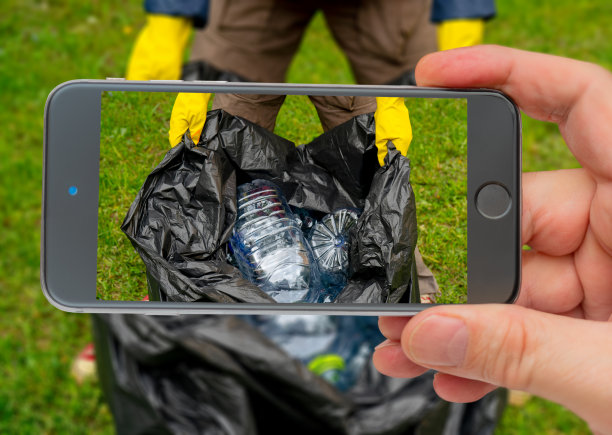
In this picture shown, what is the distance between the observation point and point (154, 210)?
1090 mm

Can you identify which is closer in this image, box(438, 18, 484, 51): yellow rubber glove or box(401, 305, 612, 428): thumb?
box(401, 305, 612, 428): thumb

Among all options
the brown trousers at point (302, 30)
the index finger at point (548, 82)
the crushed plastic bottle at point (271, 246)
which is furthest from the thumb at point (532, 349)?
the brown trousers at point (302, 30)

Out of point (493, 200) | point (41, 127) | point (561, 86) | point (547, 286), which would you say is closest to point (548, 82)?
point (561, 86)

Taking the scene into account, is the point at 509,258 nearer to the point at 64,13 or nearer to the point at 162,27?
the point at 162,27

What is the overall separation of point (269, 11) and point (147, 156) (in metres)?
0.95

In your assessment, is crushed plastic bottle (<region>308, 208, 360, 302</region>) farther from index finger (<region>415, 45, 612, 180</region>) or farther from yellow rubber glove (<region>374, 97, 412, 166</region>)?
index finger (<region>415, 45, 612, 180</region>)

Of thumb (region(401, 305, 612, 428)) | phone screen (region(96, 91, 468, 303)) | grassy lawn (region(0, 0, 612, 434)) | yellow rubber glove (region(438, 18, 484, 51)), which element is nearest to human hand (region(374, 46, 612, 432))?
thumb (region(401, 305, 612, 428))

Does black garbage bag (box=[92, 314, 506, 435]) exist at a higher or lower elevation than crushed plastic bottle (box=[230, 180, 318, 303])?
lower

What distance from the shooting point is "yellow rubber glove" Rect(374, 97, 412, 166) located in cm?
107

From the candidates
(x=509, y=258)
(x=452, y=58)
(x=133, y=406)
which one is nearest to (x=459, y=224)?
(x=509, y=258)

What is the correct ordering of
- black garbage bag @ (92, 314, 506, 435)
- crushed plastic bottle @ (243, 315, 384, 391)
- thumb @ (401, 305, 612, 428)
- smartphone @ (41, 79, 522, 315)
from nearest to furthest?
thumb @ (401, 305, 612, 428) → smartphone @ (41, 79, 522, 315) → black garbage bag @ (92, 314, 506, 435) → crushed plastic bottle @ (243, 315, 384, 391)

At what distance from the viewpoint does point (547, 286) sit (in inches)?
47.5

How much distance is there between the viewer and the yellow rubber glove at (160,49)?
1.79 m

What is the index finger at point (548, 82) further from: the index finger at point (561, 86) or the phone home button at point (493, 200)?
the phone home button at point (493, 200)
